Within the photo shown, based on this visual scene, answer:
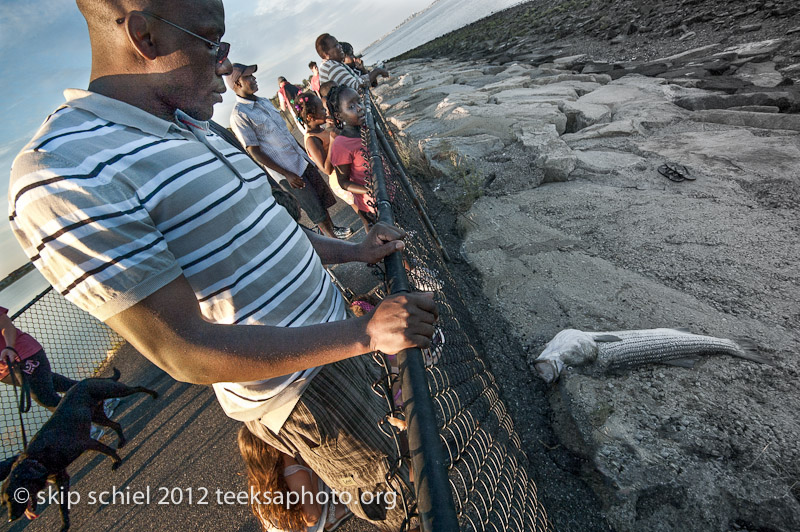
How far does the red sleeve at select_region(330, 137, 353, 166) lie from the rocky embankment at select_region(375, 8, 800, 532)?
1603mm

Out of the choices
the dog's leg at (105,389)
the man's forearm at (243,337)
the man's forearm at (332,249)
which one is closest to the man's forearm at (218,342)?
the man's forearm at (243,337)

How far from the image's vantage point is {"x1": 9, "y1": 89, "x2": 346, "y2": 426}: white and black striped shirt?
775mm

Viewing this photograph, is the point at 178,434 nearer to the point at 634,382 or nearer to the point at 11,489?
the point at 11,489

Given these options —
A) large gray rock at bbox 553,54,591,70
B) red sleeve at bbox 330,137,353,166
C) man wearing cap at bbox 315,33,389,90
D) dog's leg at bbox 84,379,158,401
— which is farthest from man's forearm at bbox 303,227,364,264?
large gray rock at bbox 553,54,591,70

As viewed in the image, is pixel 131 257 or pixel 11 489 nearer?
pixel 131 257

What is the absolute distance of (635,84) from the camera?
24.3 ft

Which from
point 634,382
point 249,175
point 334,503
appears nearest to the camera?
point 249,175

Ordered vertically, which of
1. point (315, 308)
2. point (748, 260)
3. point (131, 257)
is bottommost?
point (748, 260)

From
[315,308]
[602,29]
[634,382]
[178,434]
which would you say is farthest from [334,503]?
[602,29]

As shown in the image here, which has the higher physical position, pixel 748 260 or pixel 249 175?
pixel 249 175

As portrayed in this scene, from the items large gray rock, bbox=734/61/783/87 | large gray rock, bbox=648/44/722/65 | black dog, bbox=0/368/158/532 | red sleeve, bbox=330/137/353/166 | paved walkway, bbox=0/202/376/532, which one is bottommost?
large gray rock, bbox=734/61/783/87

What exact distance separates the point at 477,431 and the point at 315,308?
100 centimetres

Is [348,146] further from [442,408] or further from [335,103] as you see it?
[442,408]

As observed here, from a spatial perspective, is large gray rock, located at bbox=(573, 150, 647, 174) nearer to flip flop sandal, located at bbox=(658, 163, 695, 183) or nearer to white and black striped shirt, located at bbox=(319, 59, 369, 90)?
flip flop sandal, located at bbox=(658, 163, 695, 183)
